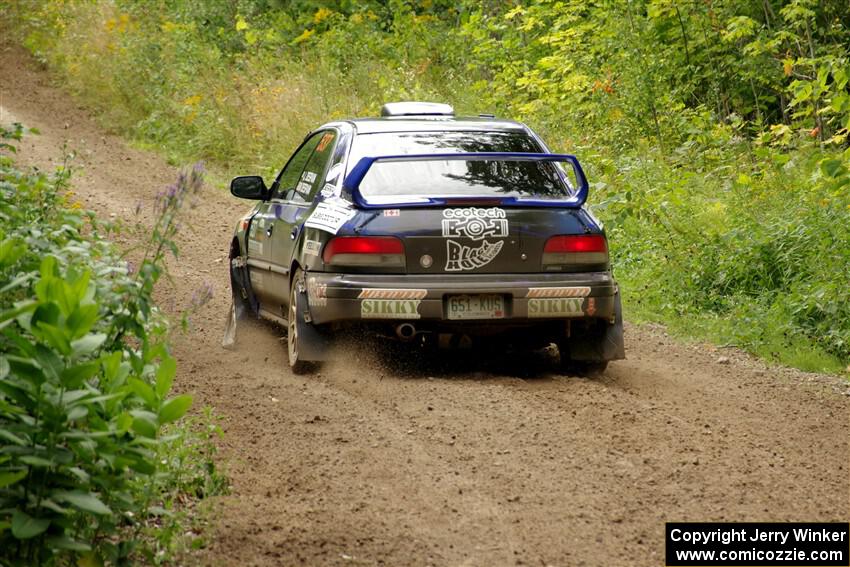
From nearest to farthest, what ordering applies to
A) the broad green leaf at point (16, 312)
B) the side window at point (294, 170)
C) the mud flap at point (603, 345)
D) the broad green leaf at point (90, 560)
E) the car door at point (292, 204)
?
the broad green leaf at point (16, 312) < the broad green leaf at point (90, 560) < the mud flap at point (603, 345) < the car door at point (292, 204) < the side window at point (294, 170)

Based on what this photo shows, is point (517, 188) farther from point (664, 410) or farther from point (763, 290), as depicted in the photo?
point (763, 290)

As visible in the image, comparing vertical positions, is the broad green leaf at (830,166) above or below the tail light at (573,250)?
above

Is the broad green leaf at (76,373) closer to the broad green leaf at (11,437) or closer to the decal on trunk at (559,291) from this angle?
the broad green leaf at (11,437)

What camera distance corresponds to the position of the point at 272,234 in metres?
9.26

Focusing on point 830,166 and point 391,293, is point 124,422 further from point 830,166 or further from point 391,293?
point 830,166

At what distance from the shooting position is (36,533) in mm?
3934

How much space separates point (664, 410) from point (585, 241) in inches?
49.6

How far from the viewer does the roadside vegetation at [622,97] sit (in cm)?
1080

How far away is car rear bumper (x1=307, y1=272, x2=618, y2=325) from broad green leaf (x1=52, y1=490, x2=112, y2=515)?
3670 millimetres

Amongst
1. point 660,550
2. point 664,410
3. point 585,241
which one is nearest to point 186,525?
point 660,550

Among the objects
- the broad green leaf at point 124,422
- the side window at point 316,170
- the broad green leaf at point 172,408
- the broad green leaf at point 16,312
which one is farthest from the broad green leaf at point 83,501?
the side window at point 316,170

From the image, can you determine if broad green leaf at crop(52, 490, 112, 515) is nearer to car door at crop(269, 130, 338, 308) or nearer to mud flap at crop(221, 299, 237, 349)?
car door at crop(269, 130, 338, 308)

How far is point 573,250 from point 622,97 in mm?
8518

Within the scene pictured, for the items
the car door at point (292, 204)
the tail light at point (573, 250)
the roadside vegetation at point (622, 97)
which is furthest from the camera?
the roadside vegetation at point (622, 97)
